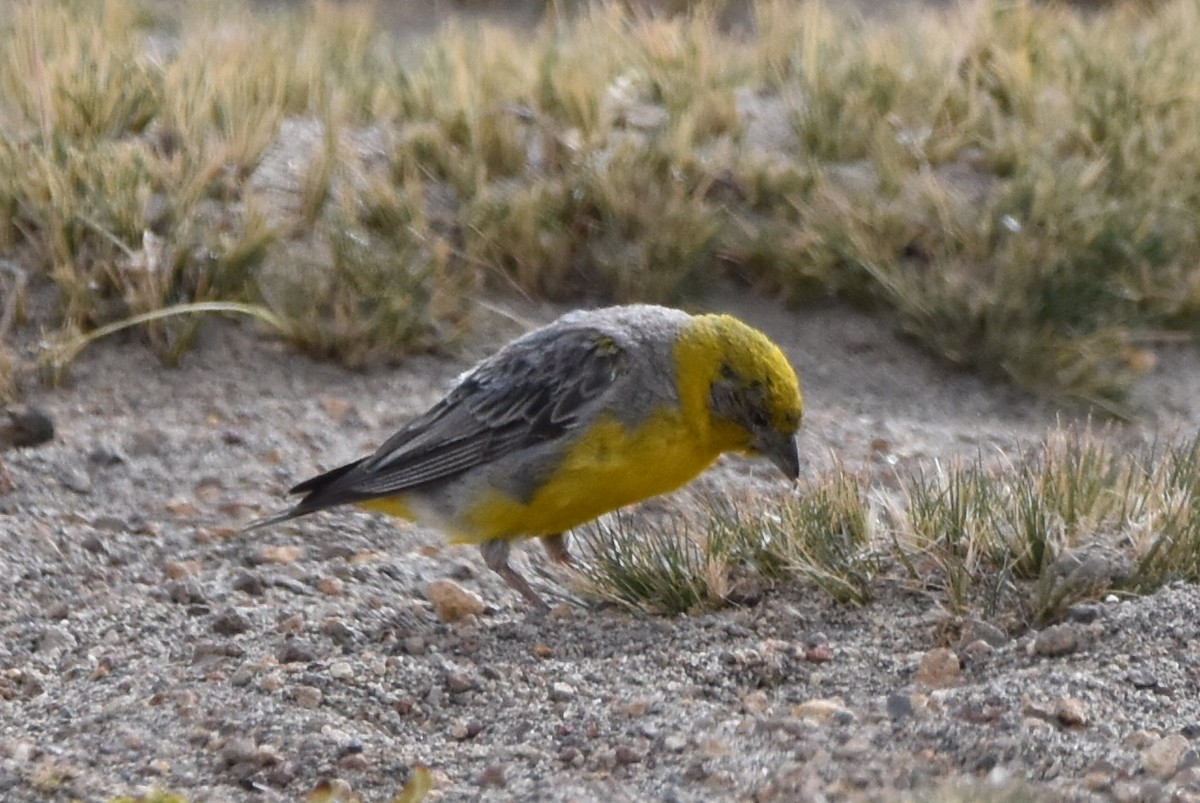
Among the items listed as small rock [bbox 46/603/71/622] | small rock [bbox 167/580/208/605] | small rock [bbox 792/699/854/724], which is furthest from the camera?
small rock [bbox 167/580/208/605]

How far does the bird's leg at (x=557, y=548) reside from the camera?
567cm

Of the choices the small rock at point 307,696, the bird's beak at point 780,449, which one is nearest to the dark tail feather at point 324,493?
the small rock at point 307,696

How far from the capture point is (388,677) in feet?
15.9

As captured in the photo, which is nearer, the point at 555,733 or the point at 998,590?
the point at 555,733

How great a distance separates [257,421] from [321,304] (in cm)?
67

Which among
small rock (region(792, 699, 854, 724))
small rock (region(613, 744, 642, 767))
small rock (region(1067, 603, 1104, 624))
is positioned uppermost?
small rock (region(1067, 603, 1104, 624))

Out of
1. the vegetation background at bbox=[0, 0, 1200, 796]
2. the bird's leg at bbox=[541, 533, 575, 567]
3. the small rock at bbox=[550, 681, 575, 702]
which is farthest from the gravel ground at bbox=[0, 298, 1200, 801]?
the vegetation background at bbox=[0, 0, 1200, 796]

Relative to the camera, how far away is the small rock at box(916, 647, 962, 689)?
452cm

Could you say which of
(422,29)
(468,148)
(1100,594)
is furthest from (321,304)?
(422,29)

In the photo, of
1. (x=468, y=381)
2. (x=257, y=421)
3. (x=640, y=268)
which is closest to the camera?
(x=468, y=381)

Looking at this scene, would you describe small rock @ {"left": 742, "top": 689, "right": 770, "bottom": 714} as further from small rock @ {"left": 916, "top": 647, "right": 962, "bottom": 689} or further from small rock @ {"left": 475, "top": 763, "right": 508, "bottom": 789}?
small rock @ {"left": 475, "top": 763, "right": 508, "bottom": 789}

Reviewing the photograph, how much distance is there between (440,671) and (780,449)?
1270 mm

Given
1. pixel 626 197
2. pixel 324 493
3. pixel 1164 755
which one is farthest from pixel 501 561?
pixel 626 197

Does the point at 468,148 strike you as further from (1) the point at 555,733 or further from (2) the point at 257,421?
(1) the point at 555,733
